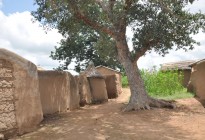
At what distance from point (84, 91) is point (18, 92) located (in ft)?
22.8

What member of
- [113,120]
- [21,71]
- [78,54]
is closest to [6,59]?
[21,71]

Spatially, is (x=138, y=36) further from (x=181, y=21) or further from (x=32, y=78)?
(x=32, y=78)

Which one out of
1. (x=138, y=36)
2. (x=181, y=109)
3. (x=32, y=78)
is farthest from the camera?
(x=138, y=36)

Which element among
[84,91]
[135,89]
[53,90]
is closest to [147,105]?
[135,89]

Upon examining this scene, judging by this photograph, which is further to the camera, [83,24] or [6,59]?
[83,24]

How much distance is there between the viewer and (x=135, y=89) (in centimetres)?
1411

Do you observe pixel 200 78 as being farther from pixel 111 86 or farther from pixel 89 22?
pixel 111 86

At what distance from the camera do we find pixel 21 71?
8.72m

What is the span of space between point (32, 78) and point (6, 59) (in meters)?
1.10

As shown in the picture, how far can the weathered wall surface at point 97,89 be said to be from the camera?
676 inches

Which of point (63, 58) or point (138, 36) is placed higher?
point (63, 58)

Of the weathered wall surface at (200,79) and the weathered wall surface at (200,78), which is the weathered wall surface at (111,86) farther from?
the weathered wall surface at (200,79)

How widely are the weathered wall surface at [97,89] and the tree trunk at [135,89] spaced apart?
3.15 metres

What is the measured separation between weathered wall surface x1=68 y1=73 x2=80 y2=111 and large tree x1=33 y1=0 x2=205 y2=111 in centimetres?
225
